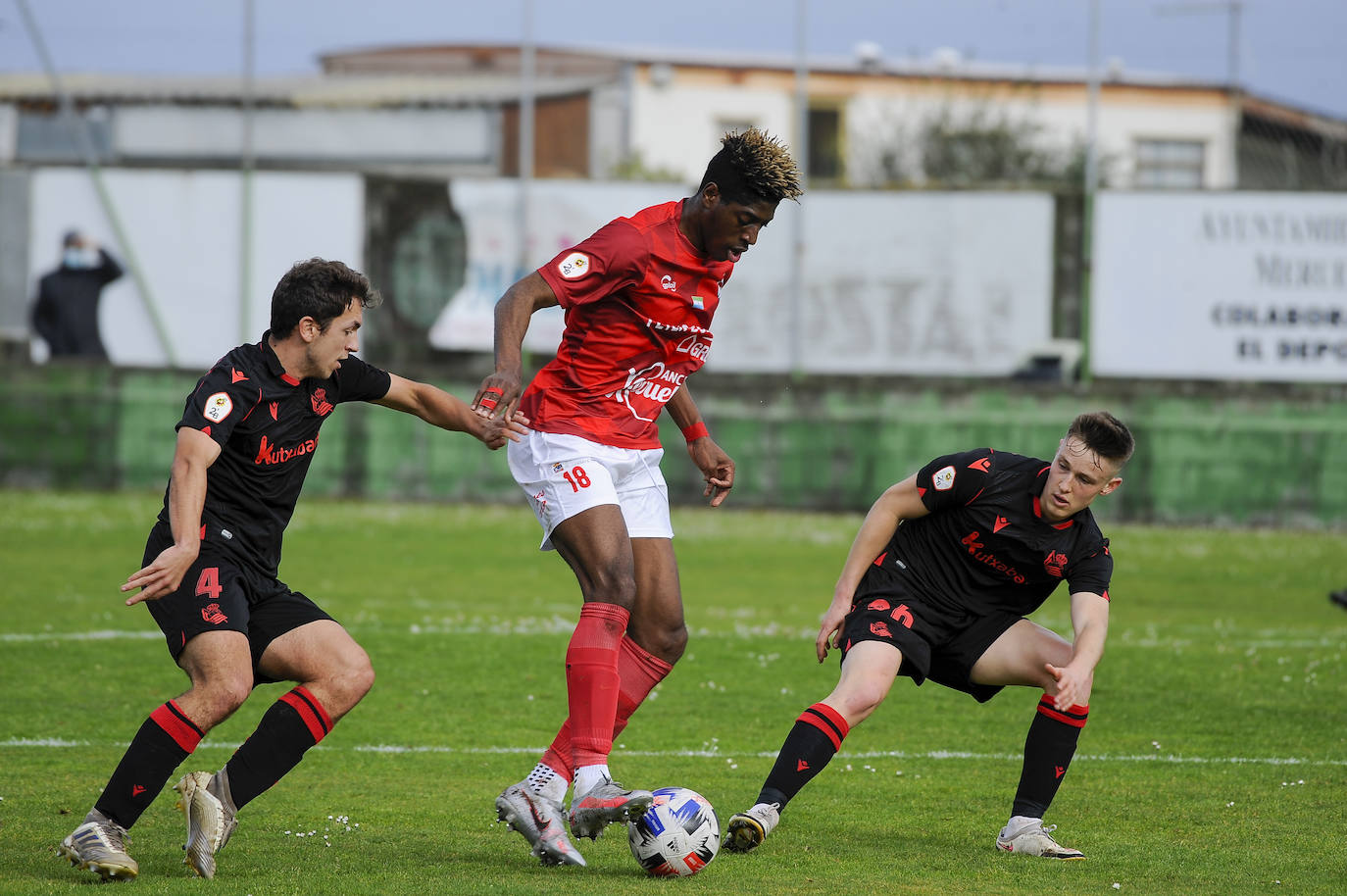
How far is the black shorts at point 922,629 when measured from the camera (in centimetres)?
583

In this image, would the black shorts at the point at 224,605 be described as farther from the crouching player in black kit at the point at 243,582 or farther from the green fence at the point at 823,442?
the green fence at the point at 823,442

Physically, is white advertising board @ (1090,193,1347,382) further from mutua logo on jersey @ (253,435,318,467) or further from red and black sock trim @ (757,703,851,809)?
mutua logo on jersey @ (253,435,318,467)

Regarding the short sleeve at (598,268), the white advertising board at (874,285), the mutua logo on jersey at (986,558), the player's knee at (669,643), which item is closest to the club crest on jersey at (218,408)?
the short sleeve at (598,268)

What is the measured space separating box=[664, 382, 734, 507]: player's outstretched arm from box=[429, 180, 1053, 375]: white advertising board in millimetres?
14238

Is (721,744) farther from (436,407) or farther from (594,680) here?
(436,407)

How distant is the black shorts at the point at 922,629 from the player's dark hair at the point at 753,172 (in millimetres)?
1489

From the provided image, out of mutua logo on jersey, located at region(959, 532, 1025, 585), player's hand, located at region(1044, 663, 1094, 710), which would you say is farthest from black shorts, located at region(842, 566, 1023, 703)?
player's hand, located at region(1044, 663, 1094, 710)

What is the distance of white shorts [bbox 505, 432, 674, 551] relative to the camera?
229 inches

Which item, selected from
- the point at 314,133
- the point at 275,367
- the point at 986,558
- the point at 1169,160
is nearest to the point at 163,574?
the point at 275,367

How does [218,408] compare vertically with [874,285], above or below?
Result: below

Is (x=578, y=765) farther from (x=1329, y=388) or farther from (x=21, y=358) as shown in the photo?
(x=21, y=358)

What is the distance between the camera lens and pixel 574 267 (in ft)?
19.0

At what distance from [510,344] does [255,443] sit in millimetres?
925

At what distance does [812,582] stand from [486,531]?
15.1 ft
